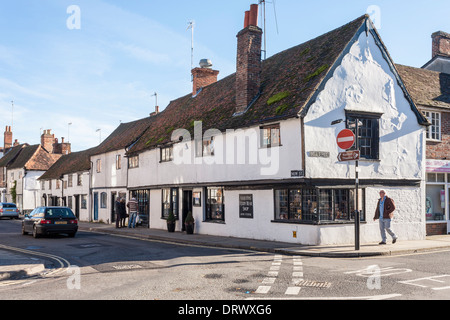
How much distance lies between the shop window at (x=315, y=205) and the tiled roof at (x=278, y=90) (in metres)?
3.04

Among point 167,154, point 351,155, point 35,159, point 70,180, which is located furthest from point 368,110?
point 35,159

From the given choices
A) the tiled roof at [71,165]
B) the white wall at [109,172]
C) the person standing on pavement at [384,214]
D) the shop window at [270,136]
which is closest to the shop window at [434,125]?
the person standing on pavement at [384,214]

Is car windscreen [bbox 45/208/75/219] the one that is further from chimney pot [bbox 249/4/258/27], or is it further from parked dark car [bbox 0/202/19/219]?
parked dark car [bbox 0/202/19/219]

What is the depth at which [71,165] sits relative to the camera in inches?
1775

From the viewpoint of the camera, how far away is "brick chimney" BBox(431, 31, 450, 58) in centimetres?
2683

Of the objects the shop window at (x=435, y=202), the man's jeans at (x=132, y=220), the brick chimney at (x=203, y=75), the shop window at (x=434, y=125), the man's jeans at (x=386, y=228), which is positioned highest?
the brick chimney at (x=203, y=75)

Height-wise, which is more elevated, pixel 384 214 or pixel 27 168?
pixel 27 168

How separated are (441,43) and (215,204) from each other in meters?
17.6

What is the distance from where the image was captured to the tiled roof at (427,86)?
2066 centimetres

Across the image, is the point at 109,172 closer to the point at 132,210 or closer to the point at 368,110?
the point at 132,210

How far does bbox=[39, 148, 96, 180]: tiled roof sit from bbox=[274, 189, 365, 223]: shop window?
83.6 feet

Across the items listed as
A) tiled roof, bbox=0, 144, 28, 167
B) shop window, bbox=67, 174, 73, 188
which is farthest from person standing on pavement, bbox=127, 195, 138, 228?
tiled roof, bbox=0, 144, 28, 167

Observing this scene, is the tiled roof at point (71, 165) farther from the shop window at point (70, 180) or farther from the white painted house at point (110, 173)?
the white painted house at point (110, 173)

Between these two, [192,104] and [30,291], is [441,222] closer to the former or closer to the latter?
[192,104]
